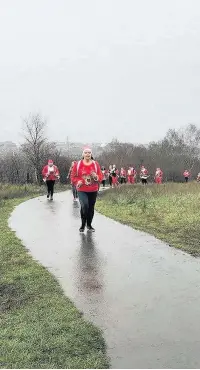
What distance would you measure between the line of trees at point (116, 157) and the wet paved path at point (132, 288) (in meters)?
40.8

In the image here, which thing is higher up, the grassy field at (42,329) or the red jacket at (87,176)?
the red jacket at (87,176)

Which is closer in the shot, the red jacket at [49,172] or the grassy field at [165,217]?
the grassy field at [165,217]

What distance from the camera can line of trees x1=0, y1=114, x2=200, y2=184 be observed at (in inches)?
2181

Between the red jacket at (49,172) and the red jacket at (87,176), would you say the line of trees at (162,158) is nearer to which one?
the red jacket at (49,172)

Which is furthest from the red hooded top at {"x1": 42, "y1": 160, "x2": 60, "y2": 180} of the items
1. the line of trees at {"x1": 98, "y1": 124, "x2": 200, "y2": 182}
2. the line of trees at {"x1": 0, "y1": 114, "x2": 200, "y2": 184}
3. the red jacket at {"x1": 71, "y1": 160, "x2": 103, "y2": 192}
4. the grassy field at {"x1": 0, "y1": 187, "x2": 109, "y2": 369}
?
the line of trees at {"x1": 98, "y1": 124, "x2": 200, "y2": 182}

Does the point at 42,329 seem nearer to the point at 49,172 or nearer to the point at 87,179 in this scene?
the point at 87,179

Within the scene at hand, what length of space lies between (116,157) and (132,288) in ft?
238

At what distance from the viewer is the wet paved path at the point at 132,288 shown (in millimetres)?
4066

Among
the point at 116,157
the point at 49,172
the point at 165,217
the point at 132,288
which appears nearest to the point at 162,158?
the point at 116,157

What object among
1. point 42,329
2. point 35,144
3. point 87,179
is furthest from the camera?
point 35,144

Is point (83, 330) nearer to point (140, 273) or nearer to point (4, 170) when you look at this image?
point (140, 273)

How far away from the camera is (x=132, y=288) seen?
5.95m

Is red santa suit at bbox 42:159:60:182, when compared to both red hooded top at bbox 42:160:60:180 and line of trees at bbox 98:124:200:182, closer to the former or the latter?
red hooded top at bbox 42:160:60:180

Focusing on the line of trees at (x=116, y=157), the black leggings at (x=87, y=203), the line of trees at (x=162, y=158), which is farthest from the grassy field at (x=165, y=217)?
the line of trees at (x=162, y=158)
